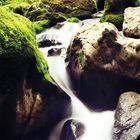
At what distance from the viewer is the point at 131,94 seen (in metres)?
8.99

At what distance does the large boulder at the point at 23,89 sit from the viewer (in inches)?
291

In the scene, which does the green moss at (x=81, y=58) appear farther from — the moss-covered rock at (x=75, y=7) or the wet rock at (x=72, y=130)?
the moss-covered rock at (x=75, y=7)

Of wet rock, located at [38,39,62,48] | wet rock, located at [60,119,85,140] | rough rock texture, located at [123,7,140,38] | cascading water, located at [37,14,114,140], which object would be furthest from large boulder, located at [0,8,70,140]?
wet rock, located at [38,39,62,48]

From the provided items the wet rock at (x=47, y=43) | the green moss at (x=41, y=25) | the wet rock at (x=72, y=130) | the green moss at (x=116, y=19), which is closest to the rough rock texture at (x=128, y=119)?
the wet rock at (x=72, y=130)

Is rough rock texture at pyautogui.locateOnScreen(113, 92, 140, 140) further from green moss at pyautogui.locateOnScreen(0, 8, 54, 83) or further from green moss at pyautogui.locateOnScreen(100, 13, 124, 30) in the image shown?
green moss at pyautogui.locateOnScreen(100, 13, 124, 30)

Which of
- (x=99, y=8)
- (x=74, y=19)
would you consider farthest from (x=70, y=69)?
(x=99, y=8)

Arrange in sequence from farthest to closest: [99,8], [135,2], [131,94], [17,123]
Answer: [99,8], [135,2], [131,94], [17,123]

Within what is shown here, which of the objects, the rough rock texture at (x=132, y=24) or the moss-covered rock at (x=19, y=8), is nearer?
the rough rock texture at (x=132, y=24)

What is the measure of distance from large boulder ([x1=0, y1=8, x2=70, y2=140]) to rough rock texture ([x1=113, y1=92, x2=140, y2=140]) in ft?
5.58

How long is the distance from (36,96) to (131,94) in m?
2.61

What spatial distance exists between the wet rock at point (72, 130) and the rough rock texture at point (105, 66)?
1412 millimetres

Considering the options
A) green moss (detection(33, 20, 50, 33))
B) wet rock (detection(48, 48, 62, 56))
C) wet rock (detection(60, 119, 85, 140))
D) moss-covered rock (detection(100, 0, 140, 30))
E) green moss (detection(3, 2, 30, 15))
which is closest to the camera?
wet rock (detection(60, 119, 85, 140))

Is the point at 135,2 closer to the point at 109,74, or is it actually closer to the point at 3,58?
the point at 109,74

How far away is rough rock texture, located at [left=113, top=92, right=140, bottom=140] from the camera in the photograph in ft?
26.4
